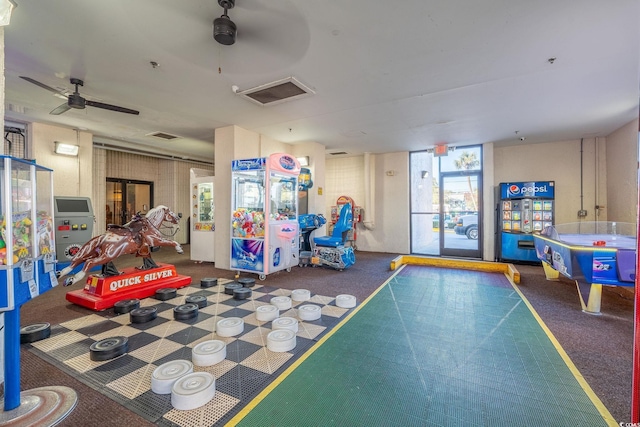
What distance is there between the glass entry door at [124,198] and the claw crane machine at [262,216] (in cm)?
452

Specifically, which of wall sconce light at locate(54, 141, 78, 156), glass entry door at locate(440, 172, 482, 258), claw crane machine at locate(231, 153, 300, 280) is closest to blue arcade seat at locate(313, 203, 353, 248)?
claw crane machine at locate(231, 153, 300, 280)

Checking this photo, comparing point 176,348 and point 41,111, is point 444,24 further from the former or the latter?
point 41,111

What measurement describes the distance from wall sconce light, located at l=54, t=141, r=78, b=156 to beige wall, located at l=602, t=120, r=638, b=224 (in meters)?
11.5

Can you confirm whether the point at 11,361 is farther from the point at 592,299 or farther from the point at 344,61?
the point at 592,299

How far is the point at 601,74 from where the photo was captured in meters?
3.59

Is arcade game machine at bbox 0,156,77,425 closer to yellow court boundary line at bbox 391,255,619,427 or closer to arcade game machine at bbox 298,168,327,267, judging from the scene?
yellow court boundary line at bbox 391,255,619,427

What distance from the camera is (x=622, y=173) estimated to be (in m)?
5.75

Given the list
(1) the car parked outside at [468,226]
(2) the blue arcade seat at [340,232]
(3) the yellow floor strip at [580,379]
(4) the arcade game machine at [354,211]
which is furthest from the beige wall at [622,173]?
(4) the arcade game machine at [354,211]

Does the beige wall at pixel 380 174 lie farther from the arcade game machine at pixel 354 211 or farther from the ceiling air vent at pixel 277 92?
the ceiling air vent at pixel 277 92

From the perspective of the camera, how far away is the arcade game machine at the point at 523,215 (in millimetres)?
6625

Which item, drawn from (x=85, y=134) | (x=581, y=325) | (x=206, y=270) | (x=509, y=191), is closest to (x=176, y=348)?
(x=206, y=270)

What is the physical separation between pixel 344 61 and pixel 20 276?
11.5 ft

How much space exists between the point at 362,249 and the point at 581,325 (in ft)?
19.9

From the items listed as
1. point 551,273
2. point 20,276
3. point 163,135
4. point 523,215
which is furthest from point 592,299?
point 163,135
